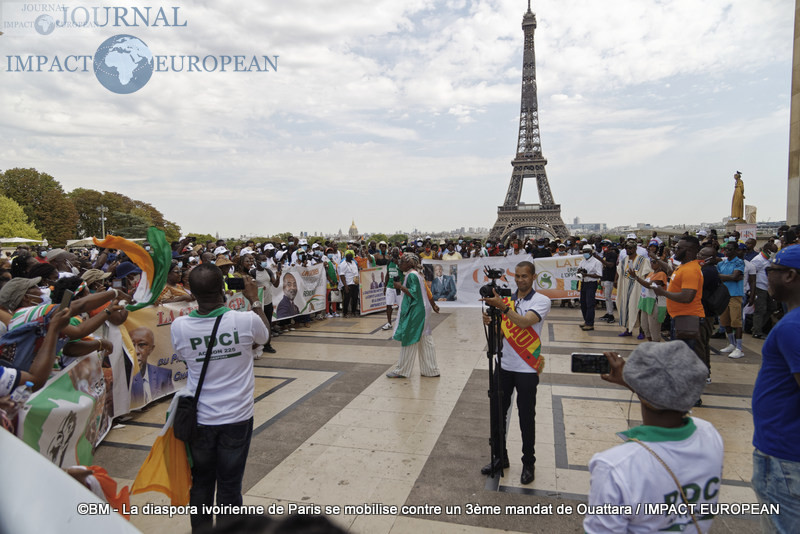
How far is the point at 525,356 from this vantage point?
389 cm

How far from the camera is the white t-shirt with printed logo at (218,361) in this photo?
9.30 ft

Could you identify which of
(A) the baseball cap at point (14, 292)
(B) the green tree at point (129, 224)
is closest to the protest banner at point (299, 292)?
(A) the baseball cap at point (14, 292)

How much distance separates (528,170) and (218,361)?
205ft

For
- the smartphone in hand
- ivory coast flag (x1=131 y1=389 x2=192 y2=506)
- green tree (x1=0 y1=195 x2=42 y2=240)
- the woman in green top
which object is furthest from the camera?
green tree (x1=0 y1=195 x2=42 y2=240)

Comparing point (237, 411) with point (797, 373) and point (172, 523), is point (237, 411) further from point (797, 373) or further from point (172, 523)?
point (797, 373)

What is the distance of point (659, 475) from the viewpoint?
1.55 m

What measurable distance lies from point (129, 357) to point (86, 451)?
7.13ft

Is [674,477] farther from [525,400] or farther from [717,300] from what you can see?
[717,300]

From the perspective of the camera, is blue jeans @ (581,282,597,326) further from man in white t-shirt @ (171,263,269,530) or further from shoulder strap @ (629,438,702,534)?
shoulder strap @ (629,438,702,534)

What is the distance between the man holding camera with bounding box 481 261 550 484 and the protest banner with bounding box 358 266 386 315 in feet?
29.3

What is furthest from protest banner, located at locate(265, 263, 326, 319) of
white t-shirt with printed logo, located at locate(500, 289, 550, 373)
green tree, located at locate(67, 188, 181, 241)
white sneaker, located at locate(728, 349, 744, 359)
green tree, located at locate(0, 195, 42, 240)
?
green tree, located at locate(67, 188, 181, 241)

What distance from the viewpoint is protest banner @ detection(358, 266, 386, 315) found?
12.8 m

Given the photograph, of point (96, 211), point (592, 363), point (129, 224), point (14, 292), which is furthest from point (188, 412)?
point (96, 211)

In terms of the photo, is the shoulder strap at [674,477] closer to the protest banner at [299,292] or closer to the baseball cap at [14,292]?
the baseball cap at [14,292]
